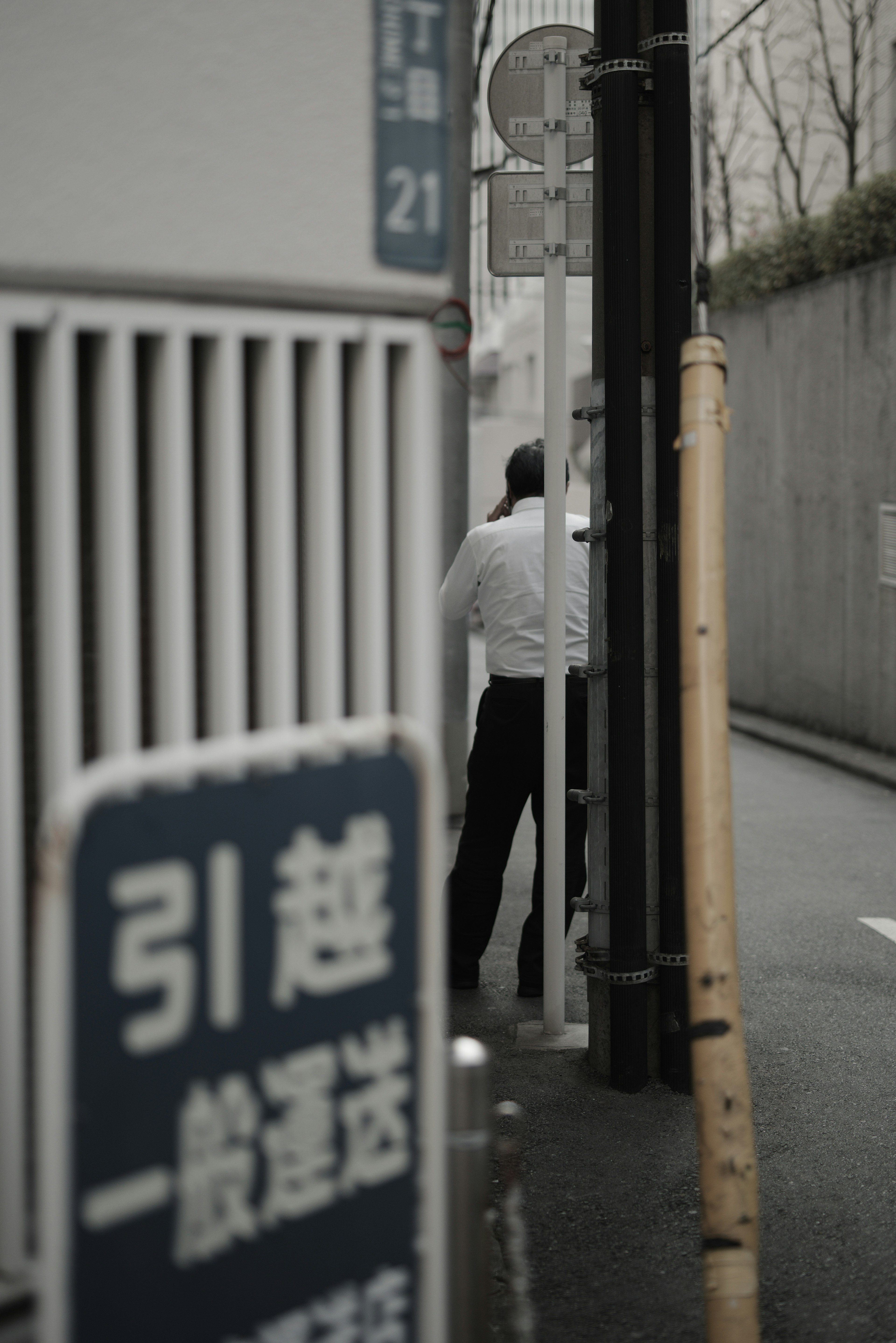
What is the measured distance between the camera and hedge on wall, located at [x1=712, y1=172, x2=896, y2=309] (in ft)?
36.0

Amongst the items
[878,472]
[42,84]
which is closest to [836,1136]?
[42,84]

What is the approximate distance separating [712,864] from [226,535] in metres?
0.80

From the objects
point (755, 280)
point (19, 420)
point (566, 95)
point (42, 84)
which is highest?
point (755, 280)

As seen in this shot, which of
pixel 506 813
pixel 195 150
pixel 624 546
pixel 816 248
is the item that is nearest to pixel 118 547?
pixel 195 150

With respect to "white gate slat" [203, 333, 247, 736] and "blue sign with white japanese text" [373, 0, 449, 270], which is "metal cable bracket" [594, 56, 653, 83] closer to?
"blue sign with white japanese text" [373, 0, 449, 270]

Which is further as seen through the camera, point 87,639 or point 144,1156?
point 87,639

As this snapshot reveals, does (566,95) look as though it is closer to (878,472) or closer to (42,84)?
(42,84)

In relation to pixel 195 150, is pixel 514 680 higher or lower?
lower

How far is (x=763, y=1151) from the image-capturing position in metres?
4.07

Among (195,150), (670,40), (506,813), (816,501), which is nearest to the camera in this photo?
(195,150)

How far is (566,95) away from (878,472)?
22.2ft

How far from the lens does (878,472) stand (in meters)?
10.9

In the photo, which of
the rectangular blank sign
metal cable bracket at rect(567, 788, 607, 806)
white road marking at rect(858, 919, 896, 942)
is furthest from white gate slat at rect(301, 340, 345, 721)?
white road marking at rect(858, 919, 896, 942)

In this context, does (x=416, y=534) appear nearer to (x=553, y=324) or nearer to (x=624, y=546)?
(x=624, y=546)
